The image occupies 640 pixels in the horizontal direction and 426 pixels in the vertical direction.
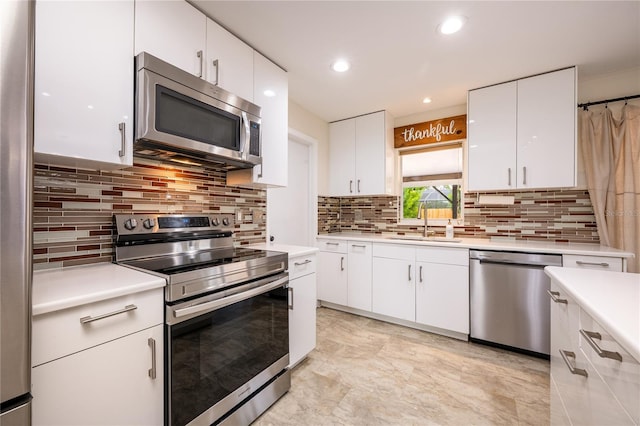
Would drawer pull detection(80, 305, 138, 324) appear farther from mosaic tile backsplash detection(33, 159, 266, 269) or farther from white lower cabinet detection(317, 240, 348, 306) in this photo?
white lower cabinet detection(317, 240, 348, 306)

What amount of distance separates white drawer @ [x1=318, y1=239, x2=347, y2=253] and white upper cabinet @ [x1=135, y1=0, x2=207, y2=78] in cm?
222

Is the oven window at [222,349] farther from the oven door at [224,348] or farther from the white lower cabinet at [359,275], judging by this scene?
the white lower cabinet at [359,275]

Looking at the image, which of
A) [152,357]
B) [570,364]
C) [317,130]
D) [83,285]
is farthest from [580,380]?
[317,130]

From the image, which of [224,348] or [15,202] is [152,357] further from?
[15,202]

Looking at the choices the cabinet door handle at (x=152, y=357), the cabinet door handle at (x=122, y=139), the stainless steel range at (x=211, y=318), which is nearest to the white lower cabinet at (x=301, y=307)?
the stainless steel range at (x=211, y=318)

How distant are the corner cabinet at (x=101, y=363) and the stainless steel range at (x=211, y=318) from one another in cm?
7

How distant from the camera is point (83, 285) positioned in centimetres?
106

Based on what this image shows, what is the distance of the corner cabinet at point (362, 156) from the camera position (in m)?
3.32

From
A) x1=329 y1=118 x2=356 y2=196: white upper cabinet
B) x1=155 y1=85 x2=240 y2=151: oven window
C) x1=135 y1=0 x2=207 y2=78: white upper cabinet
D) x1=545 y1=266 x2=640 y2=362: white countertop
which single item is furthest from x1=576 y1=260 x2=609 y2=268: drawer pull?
x1=135 y1=0 x2=207 y2=78: white upper cabinet

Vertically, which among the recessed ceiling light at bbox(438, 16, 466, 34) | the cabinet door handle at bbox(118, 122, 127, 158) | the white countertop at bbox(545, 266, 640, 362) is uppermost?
the recessed ceiling light at bbox(438, 16, 466, 34)

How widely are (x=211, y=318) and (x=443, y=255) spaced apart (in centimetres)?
216

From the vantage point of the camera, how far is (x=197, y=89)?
1567mm

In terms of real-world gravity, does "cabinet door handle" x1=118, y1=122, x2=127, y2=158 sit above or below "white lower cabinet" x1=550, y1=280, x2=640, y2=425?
above

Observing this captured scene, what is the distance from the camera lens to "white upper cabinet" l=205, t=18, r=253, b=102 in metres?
1.72
